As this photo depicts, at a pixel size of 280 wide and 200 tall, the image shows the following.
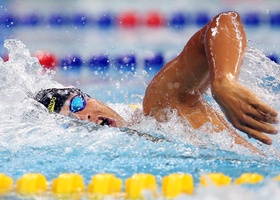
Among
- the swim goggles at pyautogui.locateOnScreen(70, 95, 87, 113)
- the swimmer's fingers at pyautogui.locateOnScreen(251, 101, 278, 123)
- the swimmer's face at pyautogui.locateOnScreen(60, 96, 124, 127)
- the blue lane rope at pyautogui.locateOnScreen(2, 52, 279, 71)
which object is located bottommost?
the swimmer's fingers at pyautogui.locateOnScreen(251, 101, 278, 123)

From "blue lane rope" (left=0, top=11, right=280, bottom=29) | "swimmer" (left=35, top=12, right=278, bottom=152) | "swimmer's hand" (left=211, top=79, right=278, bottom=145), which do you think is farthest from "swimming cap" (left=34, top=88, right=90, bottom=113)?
"blue lane rope" (left=0, top=11, right=280, bottom=29)

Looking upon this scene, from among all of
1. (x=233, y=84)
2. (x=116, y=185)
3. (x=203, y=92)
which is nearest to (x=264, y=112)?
(x=233, y=84)

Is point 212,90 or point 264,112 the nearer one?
point 264,112

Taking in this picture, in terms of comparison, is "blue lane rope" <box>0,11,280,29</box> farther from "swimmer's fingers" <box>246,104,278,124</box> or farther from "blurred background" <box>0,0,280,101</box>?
"swimmer's fingers" <box>246,104,278,124</box>

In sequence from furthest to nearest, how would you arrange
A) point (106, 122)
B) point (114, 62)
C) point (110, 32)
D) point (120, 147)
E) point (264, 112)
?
point (110, 32)
point (114, 62)
point (106, 122)
point (120, 147)
point (264, 112)

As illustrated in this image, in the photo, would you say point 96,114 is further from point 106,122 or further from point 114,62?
point 114,62

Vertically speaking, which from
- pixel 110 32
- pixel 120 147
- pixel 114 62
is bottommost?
pixel 120 147

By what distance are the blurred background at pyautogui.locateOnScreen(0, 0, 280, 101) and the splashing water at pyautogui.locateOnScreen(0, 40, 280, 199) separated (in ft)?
7.05

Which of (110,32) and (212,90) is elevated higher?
(110,32)

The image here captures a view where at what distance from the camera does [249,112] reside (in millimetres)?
1445

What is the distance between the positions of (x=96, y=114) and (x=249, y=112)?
101 centimetres

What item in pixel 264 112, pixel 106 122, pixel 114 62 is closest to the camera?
pixel 264 112

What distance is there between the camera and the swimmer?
4.81ft

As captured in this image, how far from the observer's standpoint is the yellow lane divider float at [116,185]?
1.42 m
